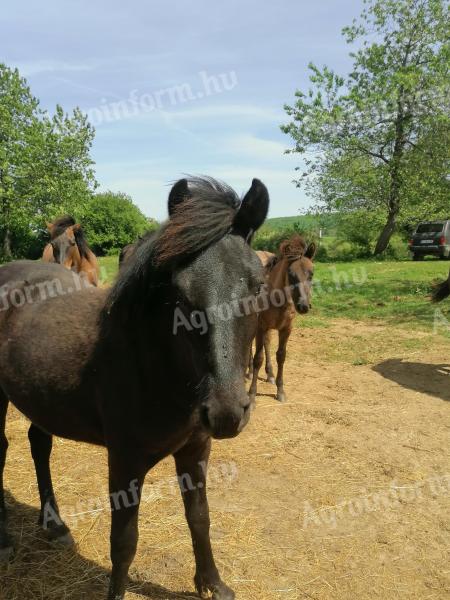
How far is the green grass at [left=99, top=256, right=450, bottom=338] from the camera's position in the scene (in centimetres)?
1115

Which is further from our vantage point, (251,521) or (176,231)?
(251,521)

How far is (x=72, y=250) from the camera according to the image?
8.06m

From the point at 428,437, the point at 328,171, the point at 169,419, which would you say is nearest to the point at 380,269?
the point at 328,171

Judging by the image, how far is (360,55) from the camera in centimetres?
2392

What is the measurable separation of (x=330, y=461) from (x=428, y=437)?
140cm

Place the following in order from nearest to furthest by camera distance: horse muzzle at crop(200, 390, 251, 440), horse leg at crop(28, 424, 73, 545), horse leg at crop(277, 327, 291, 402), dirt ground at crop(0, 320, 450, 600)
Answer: horse muzzle at crop(200, 390, 251, 440), dirt ground at crop(0, 320, 450, 600), horse leg at crop(28, 424, 73, 545), horse leg at crop(277, 327, 291, 402)

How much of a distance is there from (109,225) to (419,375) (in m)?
28.5

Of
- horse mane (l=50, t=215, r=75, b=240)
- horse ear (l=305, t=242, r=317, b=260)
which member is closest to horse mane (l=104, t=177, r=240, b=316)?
horse ear (l=305, t=242, r=317, b=260)

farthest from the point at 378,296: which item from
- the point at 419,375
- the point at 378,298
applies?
the point at 419,375

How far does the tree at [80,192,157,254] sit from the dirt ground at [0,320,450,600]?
27471mm

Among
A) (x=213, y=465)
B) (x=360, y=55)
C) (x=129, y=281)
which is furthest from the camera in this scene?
(x=360, y=55)

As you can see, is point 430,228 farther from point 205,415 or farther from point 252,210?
point 205,415

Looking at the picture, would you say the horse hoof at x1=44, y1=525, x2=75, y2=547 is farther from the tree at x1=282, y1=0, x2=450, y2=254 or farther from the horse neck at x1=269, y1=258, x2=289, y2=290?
the tree at x1=282, y1=0, x2=450, y2=254

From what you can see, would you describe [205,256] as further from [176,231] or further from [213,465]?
[213,465]
